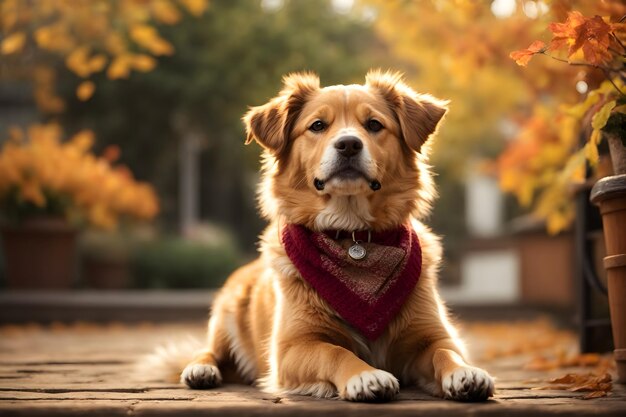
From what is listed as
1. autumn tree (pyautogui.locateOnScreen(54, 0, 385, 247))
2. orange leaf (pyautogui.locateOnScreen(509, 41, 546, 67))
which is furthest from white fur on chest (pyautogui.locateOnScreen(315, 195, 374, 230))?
autumn tree (pyautogui.locateOnScreen(54, 0, 385, 247))

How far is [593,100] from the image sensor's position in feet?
10.8

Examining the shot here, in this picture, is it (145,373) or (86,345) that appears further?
(86,345)

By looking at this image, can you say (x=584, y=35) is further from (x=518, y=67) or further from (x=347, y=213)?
(x=518, y=67)

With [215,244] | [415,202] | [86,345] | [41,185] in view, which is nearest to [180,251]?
[215,244]

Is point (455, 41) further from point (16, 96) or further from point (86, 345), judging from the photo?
point (16, 96)

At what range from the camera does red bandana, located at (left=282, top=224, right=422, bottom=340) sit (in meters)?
3.17

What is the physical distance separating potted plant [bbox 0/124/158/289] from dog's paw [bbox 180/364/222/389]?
6.48 meters

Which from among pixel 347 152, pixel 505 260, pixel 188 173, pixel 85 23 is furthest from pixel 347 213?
pixel 188 173

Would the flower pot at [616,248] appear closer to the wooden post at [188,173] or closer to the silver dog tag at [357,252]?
the silver dog tag at [357,252]

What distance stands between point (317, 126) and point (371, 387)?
4.42 ft

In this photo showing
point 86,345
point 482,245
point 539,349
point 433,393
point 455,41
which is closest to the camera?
point 433,393

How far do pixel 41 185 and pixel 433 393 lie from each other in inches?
312

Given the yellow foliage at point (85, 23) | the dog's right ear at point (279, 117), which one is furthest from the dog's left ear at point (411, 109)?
the yellow foliage at point (85, 23)

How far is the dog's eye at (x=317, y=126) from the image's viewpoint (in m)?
3.50
